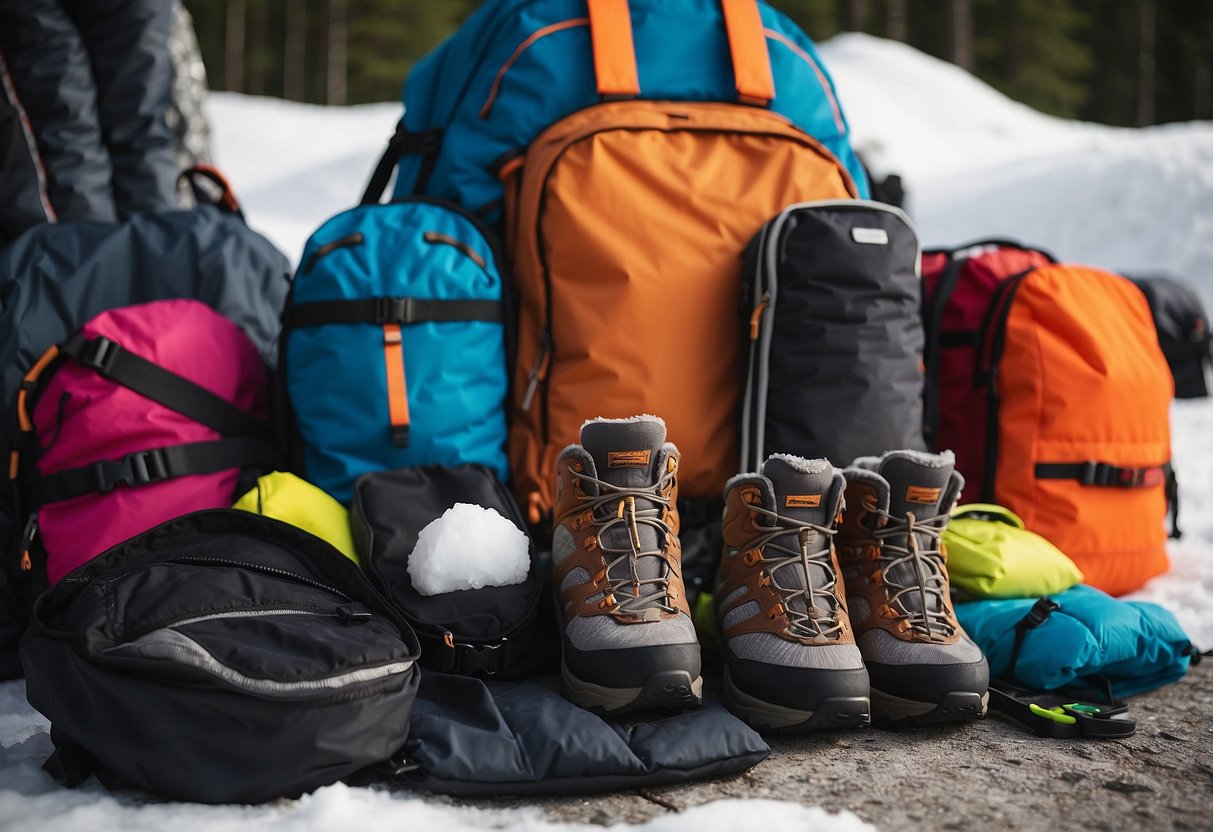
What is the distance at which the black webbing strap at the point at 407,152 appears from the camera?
7.39 ft

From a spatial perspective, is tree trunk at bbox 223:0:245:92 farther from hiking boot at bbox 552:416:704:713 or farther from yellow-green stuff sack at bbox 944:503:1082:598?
yellow-green stuff sack at bbox 944:503:1082:598

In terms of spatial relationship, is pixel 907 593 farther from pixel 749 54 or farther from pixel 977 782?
pixel 749 54

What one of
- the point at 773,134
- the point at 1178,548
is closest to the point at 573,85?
the point at 773,134

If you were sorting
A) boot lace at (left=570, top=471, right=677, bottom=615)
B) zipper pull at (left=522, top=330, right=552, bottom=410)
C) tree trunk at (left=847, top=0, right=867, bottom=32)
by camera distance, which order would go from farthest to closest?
1. tree trunk at (left=847, top=0, right=867, bottom=32)
2. zipper pull at (left=522, top=330, right=552, bottom=410)
3. boot lace at (left=570, top=471, right=677, bottom=615)

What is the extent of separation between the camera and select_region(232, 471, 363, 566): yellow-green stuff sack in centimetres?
172

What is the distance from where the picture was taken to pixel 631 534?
59.8 inches

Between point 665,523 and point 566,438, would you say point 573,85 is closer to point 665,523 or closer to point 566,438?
point 566,438

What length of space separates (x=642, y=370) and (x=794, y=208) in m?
0.48

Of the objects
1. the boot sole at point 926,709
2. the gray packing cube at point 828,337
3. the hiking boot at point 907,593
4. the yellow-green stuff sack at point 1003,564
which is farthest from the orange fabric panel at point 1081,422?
the boot sole at point 926,709

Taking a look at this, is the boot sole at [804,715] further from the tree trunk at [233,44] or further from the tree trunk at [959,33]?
the tree trunk at [233,44]

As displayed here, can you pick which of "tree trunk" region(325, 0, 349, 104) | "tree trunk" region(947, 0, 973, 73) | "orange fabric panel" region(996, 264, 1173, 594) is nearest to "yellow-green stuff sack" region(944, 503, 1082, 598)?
"orange fabric panel" region(996, 264, 1173, 594)

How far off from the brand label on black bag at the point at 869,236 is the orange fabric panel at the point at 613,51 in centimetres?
62

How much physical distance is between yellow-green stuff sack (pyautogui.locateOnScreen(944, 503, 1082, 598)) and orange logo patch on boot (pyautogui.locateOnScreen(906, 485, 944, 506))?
237mm

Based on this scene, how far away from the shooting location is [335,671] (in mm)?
1183
